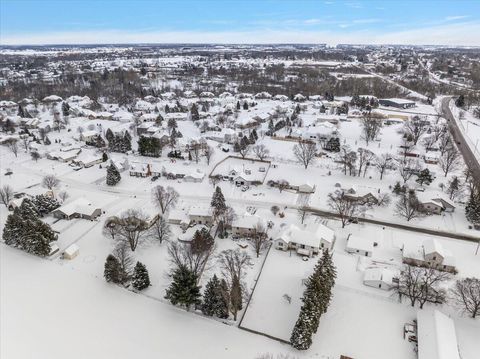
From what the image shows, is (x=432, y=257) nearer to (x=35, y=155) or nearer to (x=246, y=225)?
(x=246, y=225)

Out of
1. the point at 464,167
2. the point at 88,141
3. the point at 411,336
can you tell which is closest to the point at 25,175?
the point at 88,141

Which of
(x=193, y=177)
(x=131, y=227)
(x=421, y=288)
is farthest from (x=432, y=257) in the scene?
(x=193, y=177)

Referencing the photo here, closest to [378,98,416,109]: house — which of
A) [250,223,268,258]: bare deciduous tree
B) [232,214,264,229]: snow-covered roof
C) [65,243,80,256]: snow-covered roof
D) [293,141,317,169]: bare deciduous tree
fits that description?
[293,141,317,169]: bare deciduous tree

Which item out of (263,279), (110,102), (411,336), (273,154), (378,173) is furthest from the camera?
(110,102)

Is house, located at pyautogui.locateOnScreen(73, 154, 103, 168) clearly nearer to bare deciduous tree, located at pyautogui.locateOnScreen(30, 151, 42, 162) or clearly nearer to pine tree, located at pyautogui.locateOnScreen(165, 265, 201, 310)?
bare deciduous tree, located at pyautogui.locateOnScreen(30, 151, 42, 162)

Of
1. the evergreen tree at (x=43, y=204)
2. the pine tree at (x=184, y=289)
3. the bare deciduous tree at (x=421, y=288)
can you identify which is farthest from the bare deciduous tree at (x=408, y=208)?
the evergreen tree at (x=43, y=204)

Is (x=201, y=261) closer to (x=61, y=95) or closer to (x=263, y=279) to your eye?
(x=263, y=279)

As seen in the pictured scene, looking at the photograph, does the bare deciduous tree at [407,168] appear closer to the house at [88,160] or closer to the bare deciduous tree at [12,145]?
the house at [88,160]
